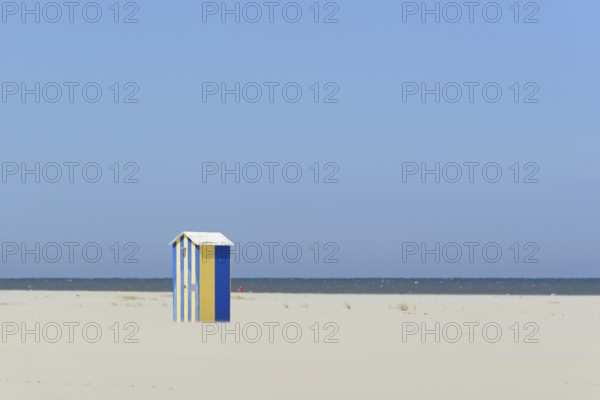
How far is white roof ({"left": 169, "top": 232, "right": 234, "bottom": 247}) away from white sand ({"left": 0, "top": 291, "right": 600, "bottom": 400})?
211 centimetres

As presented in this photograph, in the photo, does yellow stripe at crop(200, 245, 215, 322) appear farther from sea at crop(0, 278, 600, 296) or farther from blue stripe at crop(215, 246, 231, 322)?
sea at crop(0, 278, 600, 296)

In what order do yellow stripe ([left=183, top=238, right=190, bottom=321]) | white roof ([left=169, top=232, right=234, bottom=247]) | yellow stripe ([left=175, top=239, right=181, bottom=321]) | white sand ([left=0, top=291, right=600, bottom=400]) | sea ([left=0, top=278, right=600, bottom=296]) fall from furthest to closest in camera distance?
sea ([left=0, top=278, right=600, bottom=296]), yellow stripe ([left=175, top=239, right=181, bottom=321]), yellow stripe ([left=183, top=238, right=190, bottom=321]), white roof ([left=169, top=232, right=234, bottom=247]), white sand ([left=0, top=291, right=600, bottom=400])

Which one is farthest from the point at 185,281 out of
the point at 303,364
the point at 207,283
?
the point at 303,364

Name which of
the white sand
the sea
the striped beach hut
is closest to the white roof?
the striped beach hut

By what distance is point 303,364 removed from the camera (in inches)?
658

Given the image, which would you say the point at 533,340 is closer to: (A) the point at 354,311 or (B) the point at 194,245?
(B) the point at 194,245

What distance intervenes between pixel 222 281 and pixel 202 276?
1.93 ft

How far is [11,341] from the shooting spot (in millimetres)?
20484

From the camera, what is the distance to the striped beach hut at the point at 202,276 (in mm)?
25234

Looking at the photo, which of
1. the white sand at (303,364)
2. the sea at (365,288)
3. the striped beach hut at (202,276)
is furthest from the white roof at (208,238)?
the sea at (365,288)

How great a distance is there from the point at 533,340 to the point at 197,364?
8514 millimetres

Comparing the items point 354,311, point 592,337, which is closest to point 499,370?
point 592,337

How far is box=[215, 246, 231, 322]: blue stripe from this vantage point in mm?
25375

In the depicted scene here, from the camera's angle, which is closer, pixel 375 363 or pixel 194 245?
pixel 375 363
